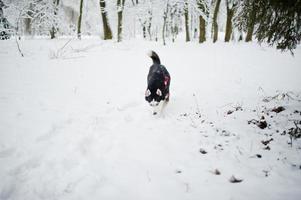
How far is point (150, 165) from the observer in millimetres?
3350

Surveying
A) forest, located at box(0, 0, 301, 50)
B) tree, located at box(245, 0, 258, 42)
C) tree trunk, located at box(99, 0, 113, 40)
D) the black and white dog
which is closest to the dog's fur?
the black and white dog

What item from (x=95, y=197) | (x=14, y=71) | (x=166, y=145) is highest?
(x=14, y=71)

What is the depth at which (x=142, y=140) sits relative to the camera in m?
4.14

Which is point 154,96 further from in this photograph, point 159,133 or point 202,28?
point 202,28

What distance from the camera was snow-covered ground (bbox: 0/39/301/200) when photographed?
2.88 m

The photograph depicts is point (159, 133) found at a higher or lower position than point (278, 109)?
lower

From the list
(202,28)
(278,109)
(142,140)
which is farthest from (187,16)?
(142,140)

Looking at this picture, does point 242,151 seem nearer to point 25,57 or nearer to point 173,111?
point 173,111

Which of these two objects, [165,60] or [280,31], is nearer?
[280,31]

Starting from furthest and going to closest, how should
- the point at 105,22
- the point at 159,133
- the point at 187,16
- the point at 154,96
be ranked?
1. the point at 187,16
2. the point at 105,22
3. the point at 154,96
4. the point at 159,133

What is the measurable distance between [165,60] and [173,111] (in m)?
7.36

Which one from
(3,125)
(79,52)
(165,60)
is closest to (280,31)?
(3,125)

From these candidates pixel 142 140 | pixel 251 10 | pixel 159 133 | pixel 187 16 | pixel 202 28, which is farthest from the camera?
pixel 187 16

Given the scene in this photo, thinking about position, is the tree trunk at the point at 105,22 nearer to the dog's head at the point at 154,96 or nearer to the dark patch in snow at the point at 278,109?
the dog's head at the point at 154,96
